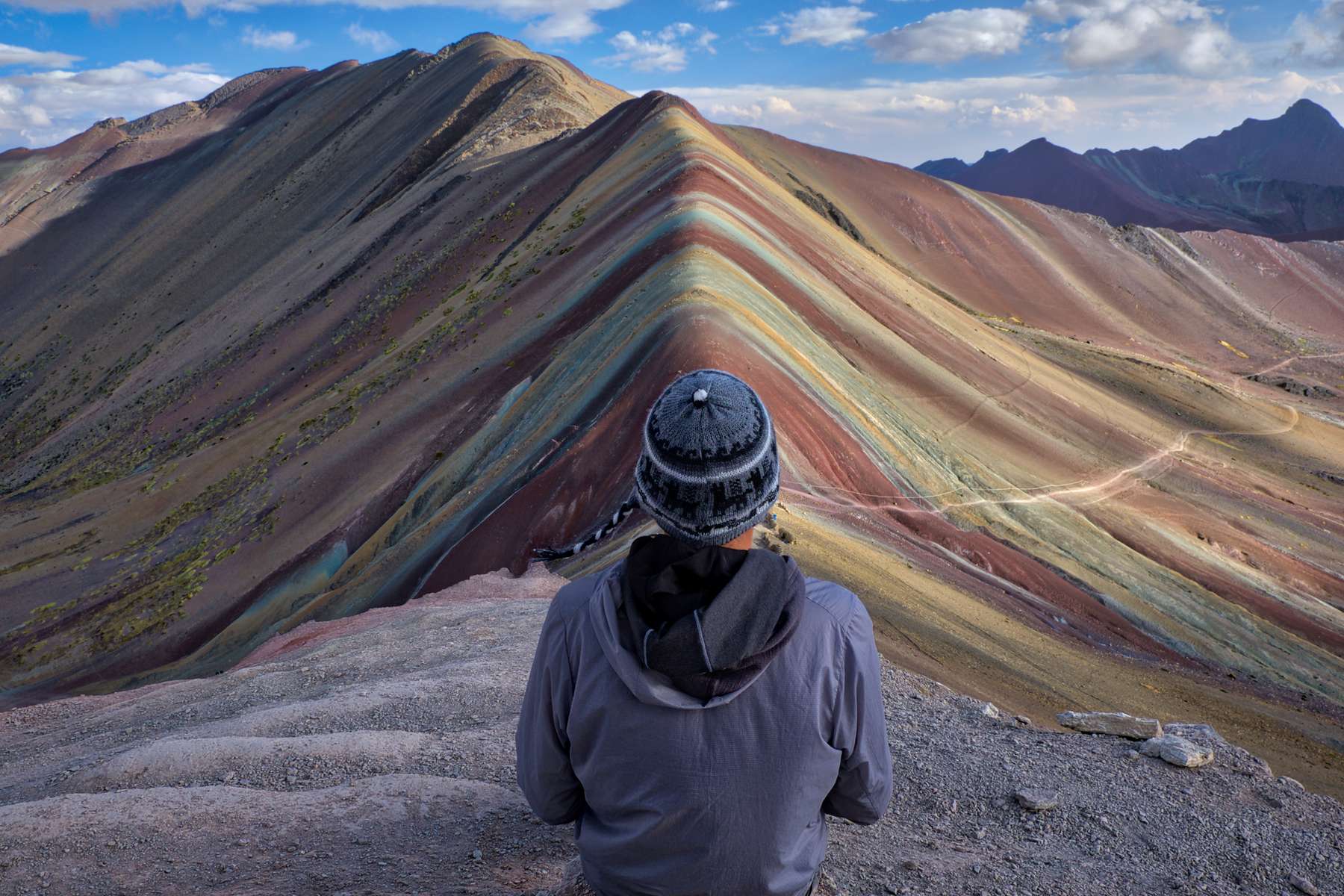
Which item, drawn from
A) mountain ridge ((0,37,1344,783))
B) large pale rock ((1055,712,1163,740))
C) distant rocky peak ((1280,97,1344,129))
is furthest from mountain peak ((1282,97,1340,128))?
large pale rock ((1055,712,1163,740))

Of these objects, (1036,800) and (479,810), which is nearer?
(479,810)

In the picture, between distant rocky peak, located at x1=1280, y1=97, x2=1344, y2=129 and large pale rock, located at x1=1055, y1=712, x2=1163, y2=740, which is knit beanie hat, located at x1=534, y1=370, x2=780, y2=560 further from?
distant rocky peak, located at x1=1280, y1=97, x2=1344, y2=129

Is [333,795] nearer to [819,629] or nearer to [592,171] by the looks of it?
[819,629]

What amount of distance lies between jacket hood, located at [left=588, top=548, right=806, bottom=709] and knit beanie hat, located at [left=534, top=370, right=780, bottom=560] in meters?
0.14

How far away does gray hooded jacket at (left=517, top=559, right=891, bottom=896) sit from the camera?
2.33 m

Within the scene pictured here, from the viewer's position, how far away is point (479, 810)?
4.58 metres

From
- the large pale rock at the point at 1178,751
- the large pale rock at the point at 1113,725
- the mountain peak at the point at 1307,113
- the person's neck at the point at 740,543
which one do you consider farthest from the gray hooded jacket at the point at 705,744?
the mountain peak at the point at 1307,113

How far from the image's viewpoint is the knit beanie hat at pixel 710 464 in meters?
2.35

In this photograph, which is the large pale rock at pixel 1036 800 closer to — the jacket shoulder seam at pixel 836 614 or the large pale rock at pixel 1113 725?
the large pale rock at pixel 1113 725

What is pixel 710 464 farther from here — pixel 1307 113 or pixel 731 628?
pixel 1307 113

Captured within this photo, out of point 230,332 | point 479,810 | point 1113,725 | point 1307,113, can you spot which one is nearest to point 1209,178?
point 1307,113

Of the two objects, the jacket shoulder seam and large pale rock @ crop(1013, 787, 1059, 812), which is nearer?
the jacket shoulder seam

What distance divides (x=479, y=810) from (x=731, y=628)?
296cm

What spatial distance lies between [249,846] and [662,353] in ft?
35.7
